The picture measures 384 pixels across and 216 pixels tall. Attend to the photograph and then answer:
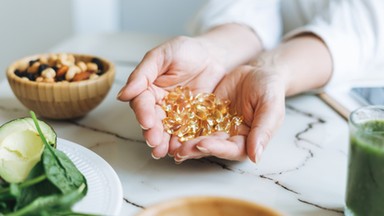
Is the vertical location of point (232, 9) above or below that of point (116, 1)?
above

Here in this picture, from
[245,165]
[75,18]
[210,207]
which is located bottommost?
[75,18]

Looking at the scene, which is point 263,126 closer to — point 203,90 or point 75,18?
point 203,90

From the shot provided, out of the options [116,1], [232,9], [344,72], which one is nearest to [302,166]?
[344,72]

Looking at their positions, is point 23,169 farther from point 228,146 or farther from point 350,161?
point 350,161

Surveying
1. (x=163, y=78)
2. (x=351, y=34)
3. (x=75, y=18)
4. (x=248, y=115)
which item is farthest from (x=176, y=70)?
(x=75, y=18)

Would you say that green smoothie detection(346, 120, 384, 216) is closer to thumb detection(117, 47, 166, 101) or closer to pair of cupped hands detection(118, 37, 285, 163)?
pair of cupped hands detection(118, 37, 285, 163)

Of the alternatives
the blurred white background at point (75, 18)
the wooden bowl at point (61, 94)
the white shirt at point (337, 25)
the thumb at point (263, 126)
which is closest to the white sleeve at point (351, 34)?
the white shirt at point (337, 25)

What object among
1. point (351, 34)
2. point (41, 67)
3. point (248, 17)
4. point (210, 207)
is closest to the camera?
point (210, 207)

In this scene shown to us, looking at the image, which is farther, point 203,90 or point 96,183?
point 203,90
